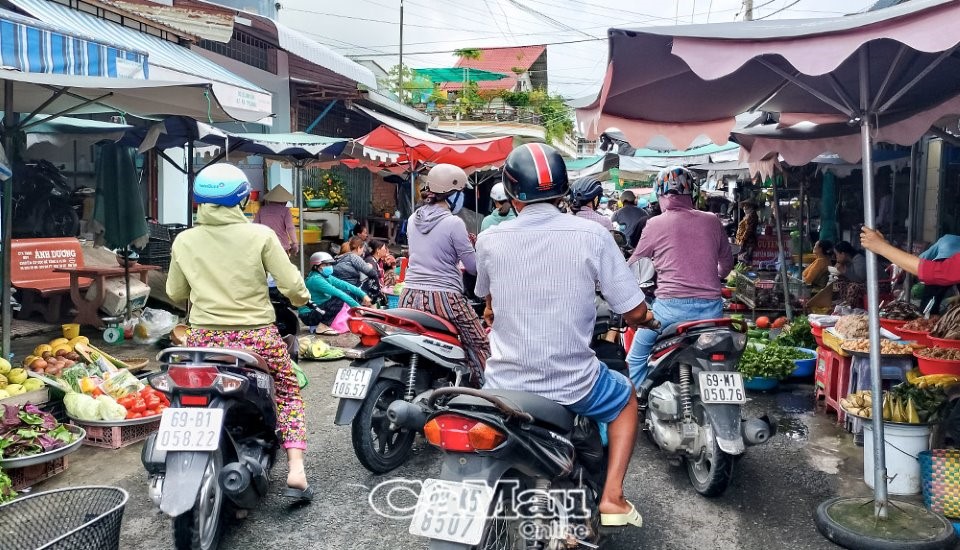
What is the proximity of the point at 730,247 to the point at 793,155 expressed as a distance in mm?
2541

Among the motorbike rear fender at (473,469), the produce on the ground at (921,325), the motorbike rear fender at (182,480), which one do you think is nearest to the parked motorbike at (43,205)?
the motorbike rear fender at (182,480)

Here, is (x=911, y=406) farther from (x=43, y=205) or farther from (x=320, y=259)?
(x=43, y=205)

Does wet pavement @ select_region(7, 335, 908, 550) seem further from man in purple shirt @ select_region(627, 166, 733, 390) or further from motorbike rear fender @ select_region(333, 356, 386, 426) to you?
man in purple shirt @ select_region(627, 166, 733, 390)

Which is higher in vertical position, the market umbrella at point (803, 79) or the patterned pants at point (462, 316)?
the market umbrella at point (803, 79)

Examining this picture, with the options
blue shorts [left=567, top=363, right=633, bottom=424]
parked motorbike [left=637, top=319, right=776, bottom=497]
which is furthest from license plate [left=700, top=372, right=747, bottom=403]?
blue shorts [left=567, top=363, right=633, bottom=424]

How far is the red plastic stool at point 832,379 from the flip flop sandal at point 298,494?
4064 millimetres

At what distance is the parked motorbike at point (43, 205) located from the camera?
10.4 metres

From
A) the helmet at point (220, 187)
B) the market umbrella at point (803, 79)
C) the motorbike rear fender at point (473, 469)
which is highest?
the market umbrella at point (803, 79)

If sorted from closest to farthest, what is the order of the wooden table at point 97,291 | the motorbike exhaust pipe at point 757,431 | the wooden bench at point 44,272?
the motorbike exhaust pipe at point 757,431
the wooden table at point 97,291
the wooden bench at point 44,272

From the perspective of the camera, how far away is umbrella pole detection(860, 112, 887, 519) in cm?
400

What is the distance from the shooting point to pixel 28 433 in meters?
4.52

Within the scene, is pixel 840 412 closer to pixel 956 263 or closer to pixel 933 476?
pixel 933 476

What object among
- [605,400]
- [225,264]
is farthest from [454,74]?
[605,400]

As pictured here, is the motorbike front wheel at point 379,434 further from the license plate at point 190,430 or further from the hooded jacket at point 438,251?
the license plate at point 190,430
